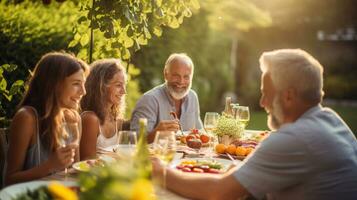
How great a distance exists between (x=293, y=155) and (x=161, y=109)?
2.94 metres

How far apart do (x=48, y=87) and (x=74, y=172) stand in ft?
→ 1.80

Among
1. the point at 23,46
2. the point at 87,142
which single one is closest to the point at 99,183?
the point at 87,142

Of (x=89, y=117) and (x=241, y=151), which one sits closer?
(x=241, y=151)

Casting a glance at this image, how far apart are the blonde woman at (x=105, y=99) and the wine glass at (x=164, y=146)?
141cm

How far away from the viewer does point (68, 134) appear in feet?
8.86

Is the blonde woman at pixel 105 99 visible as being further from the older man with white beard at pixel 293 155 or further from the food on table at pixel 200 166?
the older man with white beard at pixel 293 155

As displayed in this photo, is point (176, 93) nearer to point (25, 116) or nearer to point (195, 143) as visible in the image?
point (195, 143)

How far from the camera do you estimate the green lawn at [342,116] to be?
1555cm

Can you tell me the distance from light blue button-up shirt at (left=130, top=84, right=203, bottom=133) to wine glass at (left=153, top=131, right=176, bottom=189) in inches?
90.2

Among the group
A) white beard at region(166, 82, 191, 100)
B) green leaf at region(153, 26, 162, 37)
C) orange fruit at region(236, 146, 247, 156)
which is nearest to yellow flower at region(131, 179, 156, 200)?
orange fruit at region(236, 146, 247, 156)

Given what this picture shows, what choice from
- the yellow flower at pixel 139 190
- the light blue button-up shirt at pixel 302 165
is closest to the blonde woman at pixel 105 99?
the light blue button-up shirt at pixel 302 165

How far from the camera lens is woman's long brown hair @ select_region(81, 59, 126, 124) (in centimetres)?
423

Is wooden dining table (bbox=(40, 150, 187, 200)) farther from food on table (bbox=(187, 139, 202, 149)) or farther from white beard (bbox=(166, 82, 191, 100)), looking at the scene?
white beard (bbox=(166, 82, 191, 100))

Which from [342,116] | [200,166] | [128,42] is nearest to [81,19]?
[128,42]
